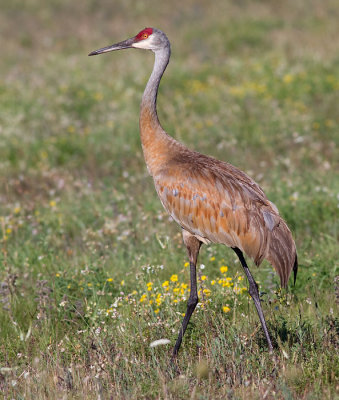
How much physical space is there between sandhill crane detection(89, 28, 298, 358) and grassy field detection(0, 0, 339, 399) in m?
0.36

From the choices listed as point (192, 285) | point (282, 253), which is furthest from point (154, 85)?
point (282, 253)

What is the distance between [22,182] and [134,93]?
389 cm

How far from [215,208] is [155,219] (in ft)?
7.92

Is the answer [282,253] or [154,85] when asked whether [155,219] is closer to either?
[154,85]

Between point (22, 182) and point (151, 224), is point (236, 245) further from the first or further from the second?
point (22, 182)

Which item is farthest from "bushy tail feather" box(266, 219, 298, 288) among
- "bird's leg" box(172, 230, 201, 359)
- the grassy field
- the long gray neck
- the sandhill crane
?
the long gray neck

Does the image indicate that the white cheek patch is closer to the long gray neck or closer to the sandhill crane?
the long gray neck

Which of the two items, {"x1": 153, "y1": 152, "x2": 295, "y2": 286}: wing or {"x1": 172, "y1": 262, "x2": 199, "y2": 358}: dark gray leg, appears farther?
{"x1": 172, "y1": 262, "x2": 199, "y2": 358}: dark gray leg

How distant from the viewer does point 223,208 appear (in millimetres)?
4723

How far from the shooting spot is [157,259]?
6.23 metres

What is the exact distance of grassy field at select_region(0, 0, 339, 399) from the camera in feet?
13.7

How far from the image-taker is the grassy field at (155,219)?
4.16m

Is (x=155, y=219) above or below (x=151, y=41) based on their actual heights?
below

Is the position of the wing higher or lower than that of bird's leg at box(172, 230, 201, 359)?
higher
